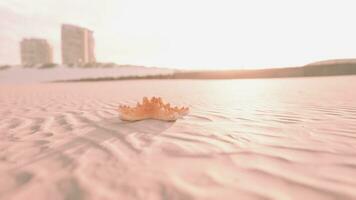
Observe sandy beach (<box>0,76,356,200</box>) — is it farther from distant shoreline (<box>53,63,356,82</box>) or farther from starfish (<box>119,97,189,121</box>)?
distant shoreline (<box>53,63,356,82</box>)

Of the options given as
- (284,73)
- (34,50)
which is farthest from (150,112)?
(34,50)

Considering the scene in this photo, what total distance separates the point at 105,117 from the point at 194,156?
2378 millimetres

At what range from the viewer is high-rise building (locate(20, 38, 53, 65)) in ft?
190

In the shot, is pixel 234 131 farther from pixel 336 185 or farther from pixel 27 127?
pixel 27 127

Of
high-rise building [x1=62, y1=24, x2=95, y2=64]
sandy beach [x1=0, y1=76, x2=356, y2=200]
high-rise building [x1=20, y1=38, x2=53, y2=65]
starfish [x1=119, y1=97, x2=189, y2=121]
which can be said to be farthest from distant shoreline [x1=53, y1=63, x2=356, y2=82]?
high-rise building [x1=20, y1=38, x2=53, y2=65]

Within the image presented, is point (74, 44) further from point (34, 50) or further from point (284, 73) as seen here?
point (284, 73)

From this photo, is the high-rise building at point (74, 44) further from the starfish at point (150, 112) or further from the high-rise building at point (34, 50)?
the starfish at point (150, 112)

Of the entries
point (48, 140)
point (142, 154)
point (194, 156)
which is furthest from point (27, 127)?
point (194, 156)

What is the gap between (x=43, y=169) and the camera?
6.52 feet

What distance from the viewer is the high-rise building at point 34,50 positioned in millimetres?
58000

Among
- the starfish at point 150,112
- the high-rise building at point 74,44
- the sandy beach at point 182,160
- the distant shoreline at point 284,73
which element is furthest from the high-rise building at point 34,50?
the sandy beach at point 182,160

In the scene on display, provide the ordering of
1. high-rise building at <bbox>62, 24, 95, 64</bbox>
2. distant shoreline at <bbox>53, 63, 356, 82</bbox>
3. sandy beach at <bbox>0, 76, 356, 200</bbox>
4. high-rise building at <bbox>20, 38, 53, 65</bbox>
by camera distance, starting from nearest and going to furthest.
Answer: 1. sandy beach at <bbox>0, 76, 356, 200</bbox>
2. distant shoreline at <bbox>53, 63, 356, 82</bbox>
3. high-rise building at <bbox>62, 24, 95, 64</bbox>
4. high-rise building at <bbox>20, 38, 53, 65</bbox>

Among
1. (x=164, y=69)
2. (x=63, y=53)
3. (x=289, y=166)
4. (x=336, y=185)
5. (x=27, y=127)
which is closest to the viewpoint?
(x=336, y=185)

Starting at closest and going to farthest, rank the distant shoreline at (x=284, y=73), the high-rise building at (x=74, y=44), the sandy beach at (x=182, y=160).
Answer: the sandy beach at (x=182, y=160) < the distant shoreline at (x=284, y=73) < the high-rise building at (x=74, y=44)
